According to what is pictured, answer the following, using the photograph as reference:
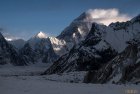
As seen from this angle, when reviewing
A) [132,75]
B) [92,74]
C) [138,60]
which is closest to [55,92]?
[132,75]

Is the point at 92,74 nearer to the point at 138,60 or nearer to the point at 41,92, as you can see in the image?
the point at 138,60

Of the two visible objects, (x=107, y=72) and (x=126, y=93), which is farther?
(x=107, y=72)

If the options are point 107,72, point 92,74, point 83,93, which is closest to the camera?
point 83,93

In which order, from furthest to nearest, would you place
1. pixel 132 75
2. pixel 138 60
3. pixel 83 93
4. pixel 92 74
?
1. pixel 92 74
2. pixel 138 60
3. pixel 132 75
4. pixel 83 93

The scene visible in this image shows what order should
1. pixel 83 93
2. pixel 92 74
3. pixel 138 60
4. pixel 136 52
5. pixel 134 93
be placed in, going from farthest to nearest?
1. pixel 92 74
2. pixel 136 52
3. pixel 138 60
4. pixel 83 93
5. pixel 134 93

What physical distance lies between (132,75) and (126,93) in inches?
1403

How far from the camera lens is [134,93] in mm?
27594

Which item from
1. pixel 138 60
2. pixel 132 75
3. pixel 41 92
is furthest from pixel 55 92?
pixel 138 60

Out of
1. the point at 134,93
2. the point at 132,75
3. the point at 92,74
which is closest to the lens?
the point at 134,93

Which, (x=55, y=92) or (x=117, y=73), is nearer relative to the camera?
(x=55, y=92)

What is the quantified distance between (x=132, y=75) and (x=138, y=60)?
1313 centimetres

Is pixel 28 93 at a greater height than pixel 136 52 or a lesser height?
lesser

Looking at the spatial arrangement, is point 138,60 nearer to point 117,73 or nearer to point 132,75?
point 117,73

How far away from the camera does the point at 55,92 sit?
102 feet
